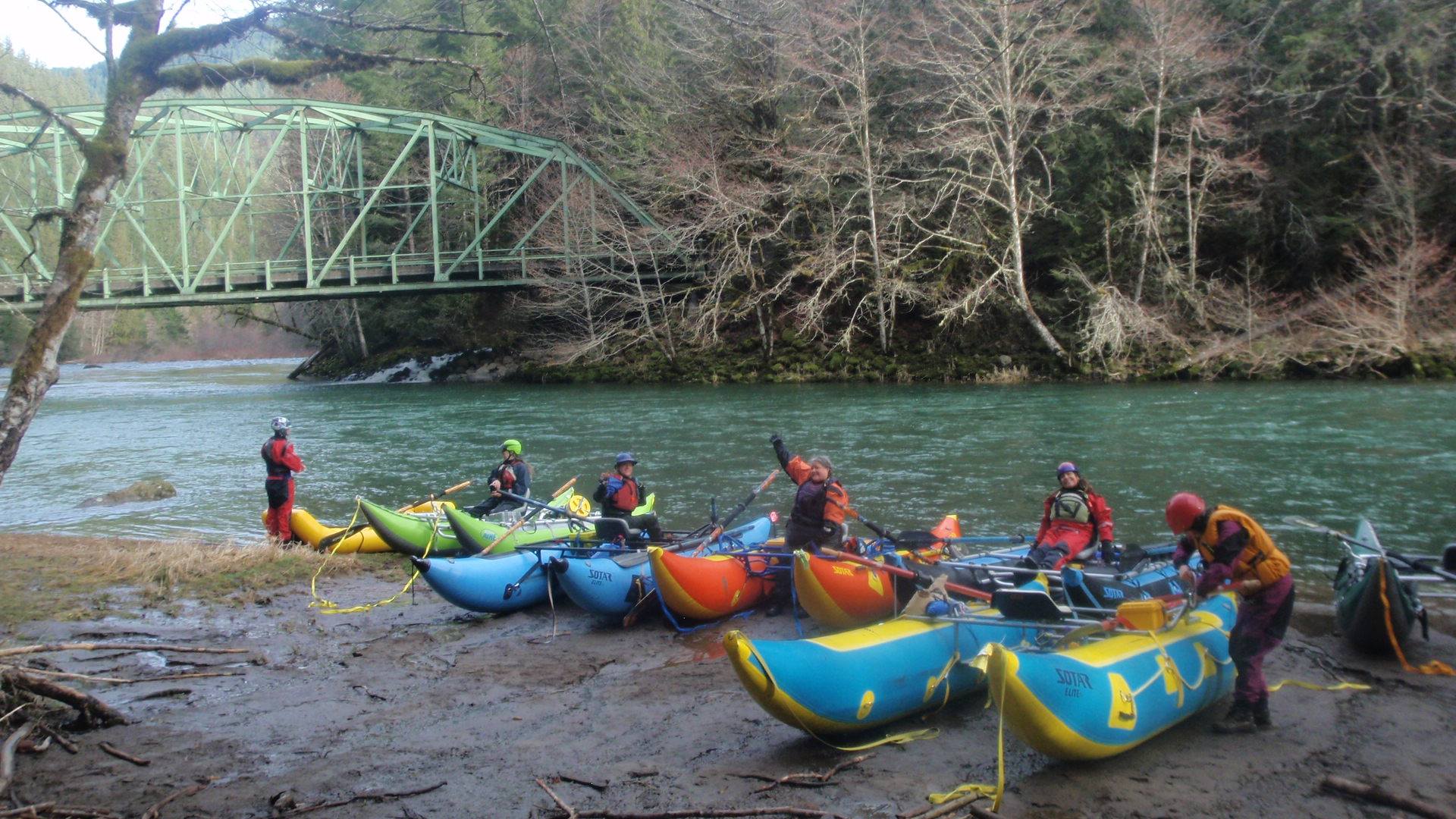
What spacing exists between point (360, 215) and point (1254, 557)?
3322 cm

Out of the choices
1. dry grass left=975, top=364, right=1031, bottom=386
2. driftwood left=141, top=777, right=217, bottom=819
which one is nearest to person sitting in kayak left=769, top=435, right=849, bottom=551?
driftwood left=141, top=777, right=217, bottom=819

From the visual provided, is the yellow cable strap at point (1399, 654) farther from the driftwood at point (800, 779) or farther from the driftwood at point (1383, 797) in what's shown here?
the driftwood at point (800, 779)

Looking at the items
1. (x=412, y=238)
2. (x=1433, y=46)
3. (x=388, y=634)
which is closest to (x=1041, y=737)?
(x=388, y=634)

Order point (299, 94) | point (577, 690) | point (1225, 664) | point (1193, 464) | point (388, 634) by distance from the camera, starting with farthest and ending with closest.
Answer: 1. point (299, 94)
2. point (1193, 464)
3. point (388, 634)
4. point (577, 690)
5. point (1225, 664)

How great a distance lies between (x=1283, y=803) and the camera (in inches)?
209

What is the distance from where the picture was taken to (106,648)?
662 cm

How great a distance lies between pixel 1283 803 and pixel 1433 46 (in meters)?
26.2

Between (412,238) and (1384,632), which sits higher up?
(412,238)

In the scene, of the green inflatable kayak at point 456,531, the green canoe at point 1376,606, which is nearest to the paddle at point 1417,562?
the green canoe at point 1376,606

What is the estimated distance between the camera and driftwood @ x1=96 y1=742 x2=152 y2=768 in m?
5.69

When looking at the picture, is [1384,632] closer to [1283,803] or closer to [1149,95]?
[1283,803]

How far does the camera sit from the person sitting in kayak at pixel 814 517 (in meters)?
9.07

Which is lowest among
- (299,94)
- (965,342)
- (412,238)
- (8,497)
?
(8,497)

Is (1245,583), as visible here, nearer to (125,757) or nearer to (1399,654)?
(1399,654)
